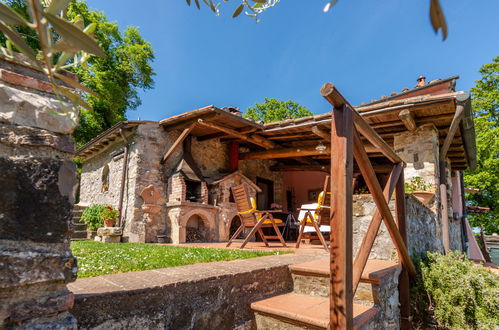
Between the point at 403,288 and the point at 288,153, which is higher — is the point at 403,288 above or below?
below

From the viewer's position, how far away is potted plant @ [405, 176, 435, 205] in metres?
5.01

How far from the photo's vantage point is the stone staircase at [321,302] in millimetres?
1924

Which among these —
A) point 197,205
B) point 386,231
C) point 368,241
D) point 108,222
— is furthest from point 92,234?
point 368,241

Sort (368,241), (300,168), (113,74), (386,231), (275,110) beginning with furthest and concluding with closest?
(275,110) → (113,74) → (300,168) → (386,231) → (368,241)

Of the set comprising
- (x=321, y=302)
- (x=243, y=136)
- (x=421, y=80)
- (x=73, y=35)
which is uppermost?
(x=421, y=80)

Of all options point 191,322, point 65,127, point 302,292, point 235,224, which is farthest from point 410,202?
point 235,224

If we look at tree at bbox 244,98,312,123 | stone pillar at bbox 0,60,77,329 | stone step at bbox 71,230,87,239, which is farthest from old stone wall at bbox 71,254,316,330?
tree at bbox 244,98,312,123

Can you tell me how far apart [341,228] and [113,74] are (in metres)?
14.8

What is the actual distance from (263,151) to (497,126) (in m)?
13.1

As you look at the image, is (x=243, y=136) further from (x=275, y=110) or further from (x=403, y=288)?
(x=275, y=110)

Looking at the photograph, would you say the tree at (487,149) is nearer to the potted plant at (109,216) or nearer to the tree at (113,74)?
the potted plant at (109,216)

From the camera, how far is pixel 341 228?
164 cm

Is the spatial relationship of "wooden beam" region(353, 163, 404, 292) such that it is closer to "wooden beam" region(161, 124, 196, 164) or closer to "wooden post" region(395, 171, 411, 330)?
"wooden post" region(395, 171, 411, 330)

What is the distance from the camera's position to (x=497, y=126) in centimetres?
1437
